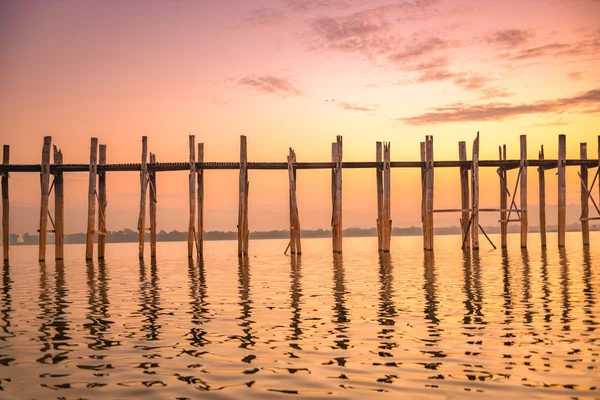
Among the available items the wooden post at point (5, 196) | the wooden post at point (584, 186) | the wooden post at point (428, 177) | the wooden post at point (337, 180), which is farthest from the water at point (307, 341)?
the wooden post at point (584, 186)

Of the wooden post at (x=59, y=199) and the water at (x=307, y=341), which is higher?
the wooden post at (x=59, y=199)

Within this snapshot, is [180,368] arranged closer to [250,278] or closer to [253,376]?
[253,376]

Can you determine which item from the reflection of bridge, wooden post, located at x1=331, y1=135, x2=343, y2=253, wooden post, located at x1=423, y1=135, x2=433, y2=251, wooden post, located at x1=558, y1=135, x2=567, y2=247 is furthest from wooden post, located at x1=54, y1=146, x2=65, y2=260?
wooden post, located at x1=558, y1=135, x2=567, y2=247

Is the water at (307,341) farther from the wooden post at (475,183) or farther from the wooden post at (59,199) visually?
the wooden post at (475,183)

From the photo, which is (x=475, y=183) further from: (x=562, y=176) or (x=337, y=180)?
(x=337, y=180)

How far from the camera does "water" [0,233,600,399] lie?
24.0 feet

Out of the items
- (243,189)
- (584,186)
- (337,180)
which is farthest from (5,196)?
(584,186)

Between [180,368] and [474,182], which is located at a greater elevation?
[474,182]

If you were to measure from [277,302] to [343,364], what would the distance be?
6839mm

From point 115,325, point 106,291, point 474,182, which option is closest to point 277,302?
point 115,325

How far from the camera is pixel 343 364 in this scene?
27.2ft

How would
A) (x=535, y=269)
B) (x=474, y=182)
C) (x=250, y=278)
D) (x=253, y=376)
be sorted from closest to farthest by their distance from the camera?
(x=253, y=376)
(x=250, y=278)
(x=535, y=269)
(x=474, y=182)

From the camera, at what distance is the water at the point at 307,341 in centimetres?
731

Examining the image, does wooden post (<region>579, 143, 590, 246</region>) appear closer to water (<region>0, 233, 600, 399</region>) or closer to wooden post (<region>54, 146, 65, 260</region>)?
water (<region>0, 233, 600, 399</region>)
